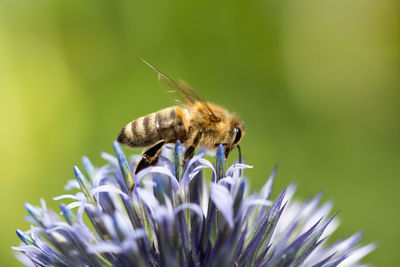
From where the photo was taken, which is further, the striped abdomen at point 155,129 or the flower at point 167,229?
the striped abdomen at point 155,129

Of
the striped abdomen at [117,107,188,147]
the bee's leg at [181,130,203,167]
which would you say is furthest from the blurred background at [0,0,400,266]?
the bee's leg at [181,130,203,167]

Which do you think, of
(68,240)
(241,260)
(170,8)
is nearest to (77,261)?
(68,240)

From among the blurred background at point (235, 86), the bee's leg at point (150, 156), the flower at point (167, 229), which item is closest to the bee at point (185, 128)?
the bee's leg at point (150, 156)

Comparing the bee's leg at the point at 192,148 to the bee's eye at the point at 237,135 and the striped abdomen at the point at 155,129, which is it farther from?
the bee's eye at the point at 237,135

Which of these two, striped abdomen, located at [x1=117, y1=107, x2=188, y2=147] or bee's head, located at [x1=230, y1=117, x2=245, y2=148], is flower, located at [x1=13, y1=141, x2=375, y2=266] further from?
bee's head, located at [x1=230, y1=117, x2=245, y2=148]

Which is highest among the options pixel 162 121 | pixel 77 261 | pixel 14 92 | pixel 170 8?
pixel 170 8

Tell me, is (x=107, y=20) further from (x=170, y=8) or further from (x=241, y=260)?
(x=241, y=260)

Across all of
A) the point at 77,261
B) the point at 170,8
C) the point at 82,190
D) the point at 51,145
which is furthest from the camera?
the point at 170,8
